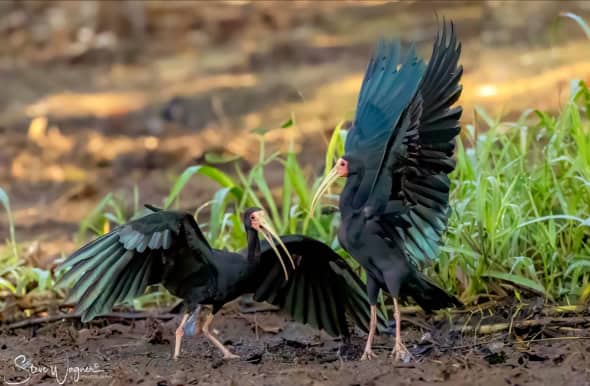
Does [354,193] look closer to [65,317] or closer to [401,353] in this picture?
[401,353]

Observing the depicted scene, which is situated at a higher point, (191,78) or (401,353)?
(191,78)

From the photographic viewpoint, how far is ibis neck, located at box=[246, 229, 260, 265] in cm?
453

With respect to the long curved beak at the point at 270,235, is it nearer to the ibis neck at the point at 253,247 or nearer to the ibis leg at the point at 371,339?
the ibis neck at the point at 253,247

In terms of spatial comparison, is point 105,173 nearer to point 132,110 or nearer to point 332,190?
point 132,110

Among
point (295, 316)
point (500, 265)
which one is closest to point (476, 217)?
point (500, 265)

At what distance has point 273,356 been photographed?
14.9 ft

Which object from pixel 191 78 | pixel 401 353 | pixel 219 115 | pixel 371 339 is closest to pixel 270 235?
pixel 371 339

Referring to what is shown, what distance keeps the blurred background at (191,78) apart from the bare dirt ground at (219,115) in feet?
0.08

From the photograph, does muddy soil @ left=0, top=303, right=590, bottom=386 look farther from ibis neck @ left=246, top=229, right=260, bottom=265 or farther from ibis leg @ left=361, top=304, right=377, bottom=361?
ibis neck @ left=246, top=229, right=260, bottom=265

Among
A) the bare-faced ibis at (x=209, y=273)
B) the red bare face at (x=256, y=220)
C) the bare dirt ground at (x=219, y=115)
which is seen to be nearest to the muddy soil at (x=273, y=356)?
the bare dirt ground at (x=219, y=115)

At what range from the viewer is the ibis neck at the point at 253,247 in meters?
4.53

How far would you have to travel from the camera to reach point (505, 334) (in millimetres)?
4508

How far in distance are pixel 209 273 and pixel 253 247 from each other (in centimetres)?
22

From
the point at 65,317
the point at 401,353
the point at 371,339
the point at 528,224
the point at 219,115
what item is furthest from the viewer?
the point at 219,115
